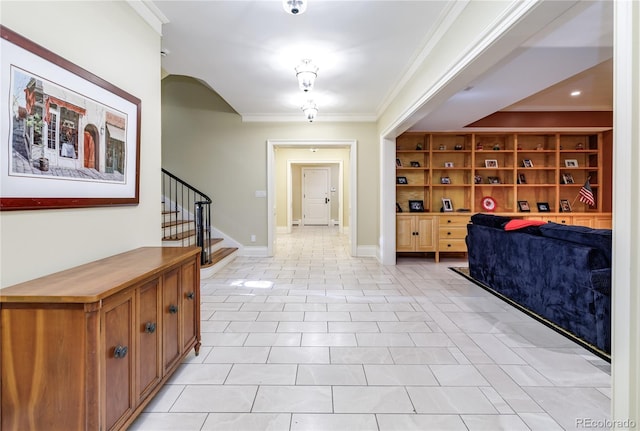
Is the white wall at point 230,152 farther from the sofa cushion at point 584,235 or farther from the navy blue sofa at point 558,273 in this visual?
the sofa cushion at point 584,235

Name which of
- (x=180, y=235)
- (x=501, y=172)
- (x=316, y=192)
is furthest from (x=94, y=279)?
(x=316, y=192)

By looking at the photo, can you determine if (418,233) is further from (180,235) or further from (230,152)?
(180,235)

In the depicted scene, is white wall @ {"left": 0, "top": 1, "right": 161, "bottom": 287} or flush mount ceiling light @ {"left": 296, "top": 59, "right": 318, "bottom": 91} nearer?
white wall @ {"left": 0, "top": 1, "right": 161, "bottom": 287}

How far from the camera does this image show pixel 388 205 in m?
5.68

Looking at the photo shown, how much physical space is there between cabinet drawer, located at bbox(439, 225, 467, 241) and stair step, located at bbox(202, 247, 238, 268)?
381 centimetres

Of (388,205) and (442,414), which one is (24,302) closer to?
(442,414)

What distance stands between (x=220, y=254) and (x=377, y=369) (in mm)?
4049

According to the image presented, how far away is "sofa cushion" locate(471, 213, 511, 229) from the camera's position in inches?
152

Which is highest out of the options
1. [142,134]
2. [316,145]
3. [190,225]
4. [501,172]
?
[316,145]

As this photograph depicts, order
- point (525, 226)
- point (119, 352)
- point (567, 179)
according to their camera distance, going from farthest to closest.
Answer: point (567, 179), point (525, 226), point (119, 352)

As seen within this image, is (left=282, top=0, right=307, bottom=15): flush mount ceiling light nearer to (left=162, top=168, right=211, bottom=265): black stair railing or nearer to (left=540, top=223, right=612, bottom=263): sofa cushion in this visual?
(left=540, top=223, right=612, bottom=263): sofa cushion

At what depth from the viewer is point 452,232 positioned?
596 centimetres

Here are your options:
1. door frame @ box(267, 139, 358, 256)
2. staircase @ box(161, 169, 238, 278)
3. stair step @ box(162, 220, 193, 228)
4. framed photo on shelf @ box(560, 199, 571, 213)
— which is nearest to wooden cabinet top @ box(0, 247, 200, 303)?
staircase @ box(161, 169, 238, 278)

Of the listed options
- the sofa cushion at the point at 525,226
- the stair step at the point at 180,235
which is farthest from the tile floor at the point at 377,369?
the stair step at the point at 180,235
